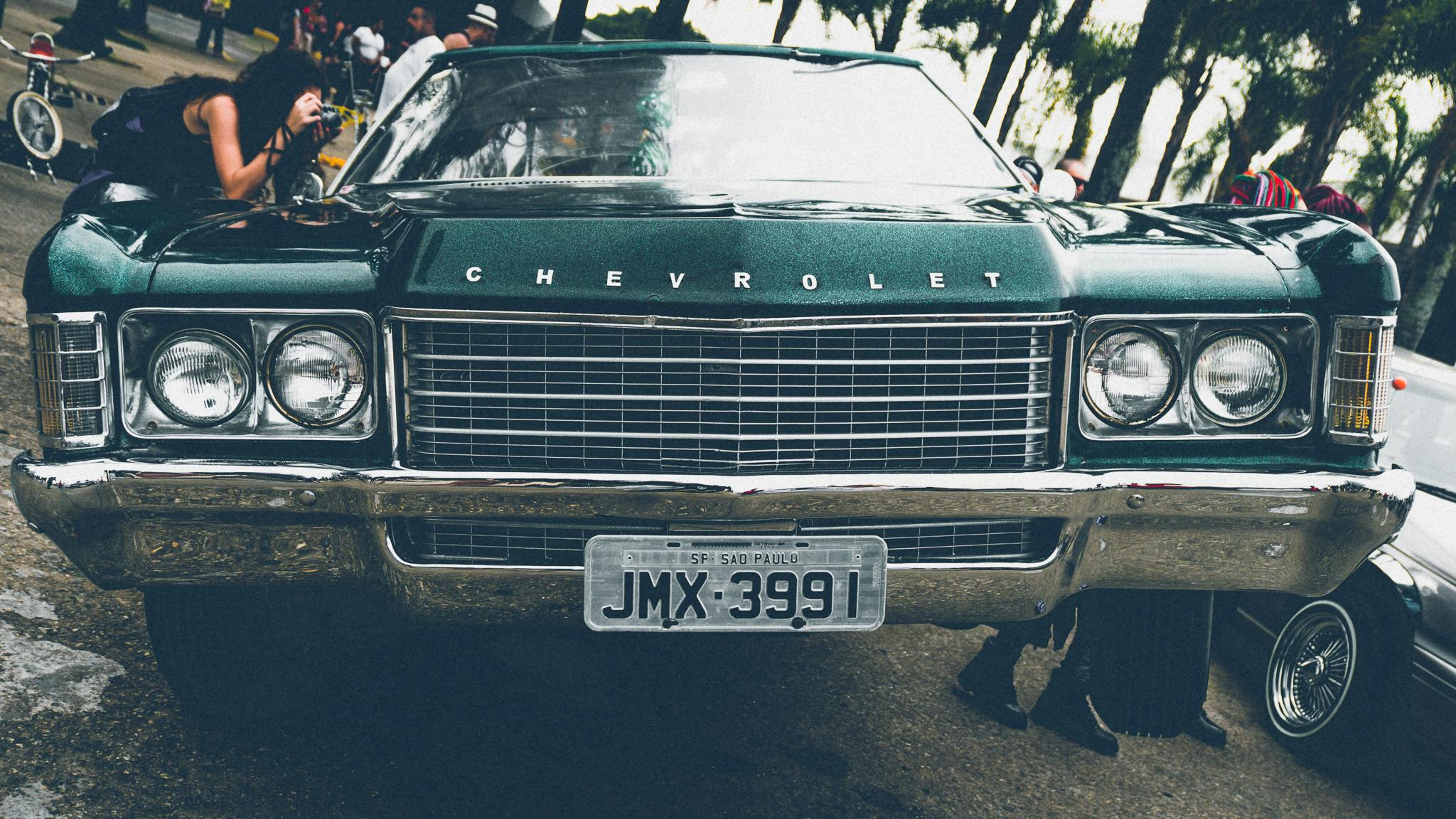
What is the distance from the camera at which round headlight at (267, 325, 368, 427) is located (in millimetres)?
2209

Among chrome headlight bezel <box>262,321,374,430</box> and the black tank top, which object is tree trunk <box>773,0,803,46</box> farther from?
chrome headlight bezel <box>262,321,374,430</box>

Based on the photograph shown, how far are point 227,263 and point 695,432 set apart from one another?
0.94 m

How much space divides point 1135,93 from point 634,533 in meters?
10.8

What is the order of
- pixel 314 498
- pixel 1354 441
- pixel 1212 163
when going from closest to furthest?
pixel 314 498 → pixel 1354 441 → pixel 1212 163

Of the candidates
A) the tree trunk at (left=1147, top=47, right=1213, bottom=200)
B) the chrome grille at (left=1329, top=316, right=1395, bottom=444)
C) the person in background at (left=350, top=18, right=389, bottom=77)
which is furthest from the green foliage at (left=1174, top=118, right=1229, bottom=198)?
the chrome grille at (left=1329, top=316, right=1395, bottom=444)

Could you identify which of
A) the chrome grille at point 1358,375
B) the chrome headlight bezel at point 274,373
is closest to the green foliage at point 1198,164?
the chrome grille at point 1358,375

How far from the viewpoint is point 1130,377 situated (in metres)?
2.32

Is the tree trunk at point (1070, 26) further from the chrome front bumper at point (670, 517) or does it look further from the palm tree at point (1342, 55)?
the chrome front bumper at point (670, 517)

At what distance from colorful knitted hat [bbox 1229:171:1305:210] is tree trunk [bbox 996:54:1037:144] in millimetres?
34663

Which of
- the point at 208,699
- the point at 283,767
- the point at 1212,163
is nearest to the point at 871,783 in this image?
the point at 283,767

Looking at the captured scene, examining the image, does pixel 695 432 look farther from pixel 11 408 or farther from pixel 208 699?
pixel 11 408

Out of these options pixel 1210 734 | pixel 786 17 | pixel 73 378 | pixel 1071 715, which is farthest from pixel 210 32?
pixel 1210 734

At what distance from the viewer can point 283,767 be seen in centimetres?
263

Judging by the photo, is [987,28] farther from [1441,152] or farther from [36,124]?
[36,124]
